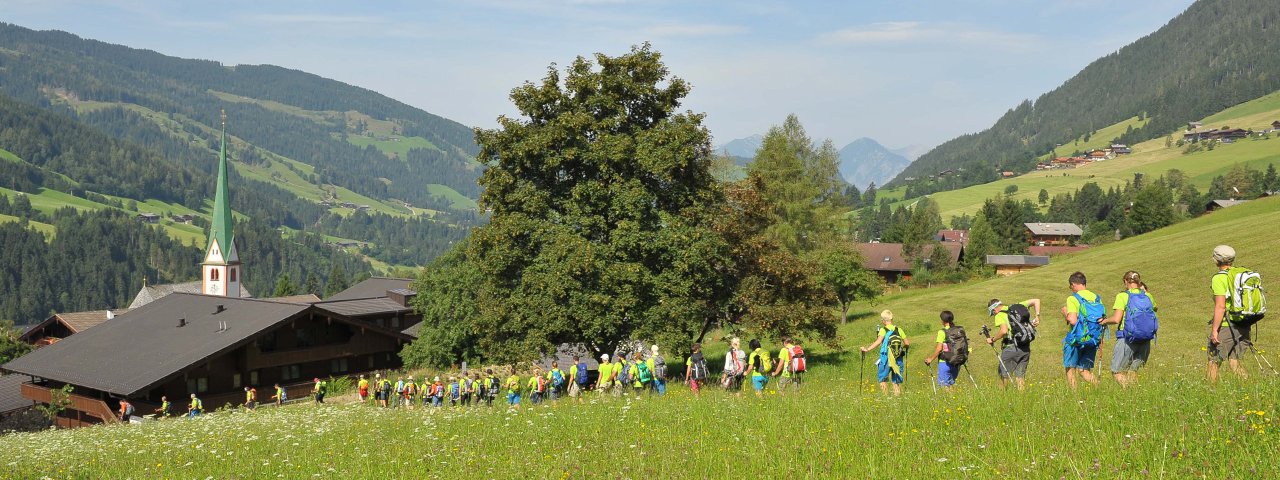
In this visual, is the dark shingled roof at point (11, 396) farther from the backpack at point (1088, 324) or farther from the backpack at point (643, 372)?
the backpack at point (1088, 324)

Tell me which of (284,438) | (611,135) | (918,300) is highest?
(611,135)

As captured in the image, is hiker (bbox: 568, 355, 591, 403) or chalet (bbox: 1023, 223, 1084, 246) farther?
chalet (bbox: 1023, 223, 1084, 246)

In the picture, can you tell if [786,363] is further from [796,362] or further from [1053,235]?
[1053,235]

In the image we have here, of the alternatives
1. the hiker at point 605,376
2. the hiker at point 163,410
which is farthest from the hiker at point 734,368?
the hiker at point 163,410

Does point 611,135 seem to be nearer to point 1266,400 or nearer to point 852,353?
point 852,353

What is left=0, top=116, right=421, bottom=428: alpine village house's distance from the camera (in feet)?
130

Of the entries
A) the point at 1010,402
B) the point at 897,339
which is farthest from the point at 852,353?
the point at 1010,402

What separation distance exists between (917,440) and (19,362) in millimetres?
56181

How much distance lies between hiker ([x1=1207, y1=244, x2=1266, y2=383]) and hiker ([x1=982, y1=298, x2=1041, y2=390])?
7.88 feet

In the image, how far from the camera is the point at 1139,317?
1065 cm

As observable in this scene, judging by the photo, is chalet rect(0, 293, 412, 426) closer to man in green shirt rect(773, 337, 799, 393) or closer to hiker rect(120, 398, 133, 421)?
hiker rect(120, 398, 133, 421)

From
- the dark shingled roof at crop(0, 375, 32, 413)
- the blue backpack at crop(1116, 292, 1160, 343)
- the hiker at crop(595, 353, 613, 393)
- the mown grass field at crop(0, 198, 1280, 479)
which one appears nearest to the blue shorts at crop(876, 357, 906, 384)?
the mown grass field at crop(0, 198, 1280, 479)

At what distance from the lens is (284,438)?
499 inches

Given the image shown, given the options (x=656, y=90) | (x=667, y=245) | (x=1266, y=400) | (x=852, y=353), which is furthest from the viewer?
(x=852, y=353)
